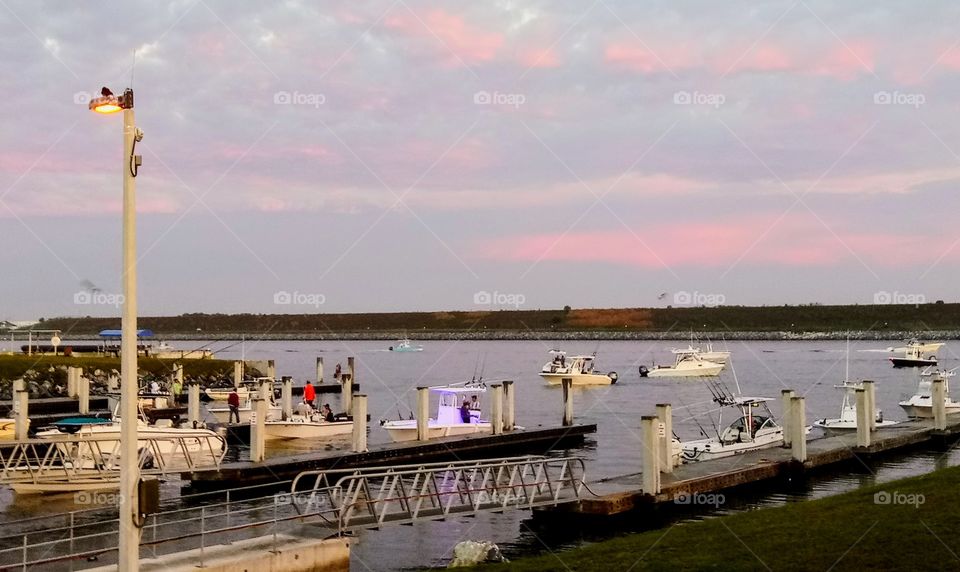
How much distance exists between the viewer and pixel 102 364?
235 feet

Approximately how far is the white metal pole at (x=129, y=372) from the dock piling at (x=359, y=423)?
21.9 metres

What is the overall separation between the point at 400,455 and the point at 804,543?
20.6 metres

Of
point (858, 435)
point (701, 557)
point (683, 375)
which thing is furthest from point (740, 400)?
point (683, 375)

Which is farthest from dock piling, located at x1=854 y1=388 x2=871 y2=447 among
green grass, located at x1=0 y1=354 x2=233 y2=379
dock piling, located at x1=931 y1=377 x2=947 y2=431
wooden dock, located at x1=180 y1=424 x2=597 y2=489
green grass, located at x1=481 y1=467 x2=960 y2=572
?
green grass, located at x1=0 y1=354 x2=233 y2=379

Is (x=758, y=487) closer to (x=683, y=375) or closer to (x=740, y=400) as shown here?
(x=740, y=400)

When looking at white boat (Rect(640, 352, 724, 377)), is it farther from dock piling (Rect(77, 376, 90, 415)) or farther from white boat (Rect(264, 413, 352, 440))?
dock piling (Rect(77, 376, 90, 415))

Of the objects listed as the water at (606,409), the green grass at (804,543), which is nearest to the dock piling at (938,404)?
the water at (606,409)

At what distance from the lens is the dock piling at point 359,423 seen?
33.6 metres

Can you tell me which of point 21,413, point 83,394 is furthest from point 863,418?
point 83,394

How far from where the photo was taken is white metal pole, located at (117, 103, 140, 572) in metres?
11.5

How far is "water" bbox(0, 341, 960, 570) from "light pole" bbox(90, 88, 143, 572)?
10.0 meters

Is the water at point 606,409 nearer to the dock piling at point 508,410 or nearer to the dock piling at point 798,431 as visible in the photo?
the dock piling at point 798,431

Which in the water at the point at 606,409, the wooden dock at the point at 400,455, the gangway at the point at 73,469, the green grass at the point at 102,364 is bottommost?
the water at the point at 606,409

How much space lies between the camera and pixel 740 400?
39.1 metres
